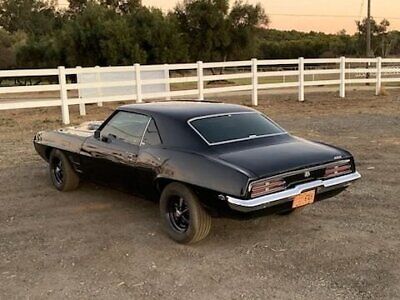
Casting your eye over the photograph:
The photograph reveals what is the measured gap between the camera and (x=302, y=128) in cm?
1230

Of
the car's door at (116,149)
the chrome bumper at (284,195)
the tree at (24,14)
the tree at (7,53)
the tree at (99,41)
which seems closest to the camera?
the chrome bumper at (284,195)

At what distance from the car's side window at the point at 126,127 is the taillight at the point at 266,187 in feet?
5.20

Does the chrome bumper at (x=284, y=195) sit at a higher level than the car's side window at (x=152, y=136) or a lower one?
lower

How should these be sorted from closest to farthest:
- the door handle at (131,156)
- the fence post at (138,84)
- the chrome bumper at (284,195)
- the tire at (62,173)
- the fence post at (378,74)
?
the chrome bumper at (284,195) < the door handle at (131,156) < the tire at (62,173) < the fence post at (138,84) < the fence post at (378,74)

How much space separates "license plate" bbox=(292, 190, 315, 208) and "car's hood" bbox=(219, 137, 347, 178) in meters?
0.26

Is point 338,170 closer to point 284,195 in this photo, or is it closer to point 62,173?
point 284,195

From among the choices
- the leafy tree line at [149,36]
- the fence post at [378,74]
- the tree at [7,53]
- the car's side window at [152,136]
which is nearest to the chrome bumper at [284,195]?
the car's side window at [152,136]

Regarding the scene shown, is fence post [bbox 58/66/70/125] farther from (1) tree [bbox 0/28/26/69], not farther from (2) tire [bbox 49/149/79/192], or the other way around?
(1) tree [bbox 0/28/26/69]

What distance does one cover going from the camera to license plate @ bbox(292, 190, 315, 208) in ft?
15.6

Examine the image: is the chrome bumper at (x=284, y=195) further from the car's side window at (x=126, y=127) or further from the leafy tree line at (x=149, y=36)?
the leafy tree line at (x=149, y=36)

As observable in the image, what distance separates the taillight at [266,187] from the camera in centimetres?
447

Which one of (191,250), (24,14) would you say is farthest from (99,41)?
(24,14)

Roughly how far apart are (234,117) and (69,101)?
925 cm

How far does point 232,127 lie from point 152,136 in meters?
0.84
